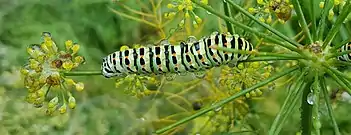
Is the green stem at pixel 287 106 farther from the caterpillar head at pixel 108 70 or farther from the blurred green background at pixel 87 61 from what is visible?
the blurred green background at pixel 87 61

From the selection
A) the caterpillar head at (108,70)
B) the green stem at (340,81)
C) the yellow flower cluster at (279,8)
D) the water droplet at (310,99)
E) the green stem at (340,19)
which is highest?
the yellow flower cluster at (279,8)

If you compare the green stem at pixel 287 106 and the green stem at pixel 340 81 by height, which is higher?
the green stem at pixel 340 81

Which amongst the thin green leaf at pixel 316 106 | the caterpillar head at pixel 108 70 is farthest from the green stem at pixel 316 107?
the caterpillar head at pixel 108 70

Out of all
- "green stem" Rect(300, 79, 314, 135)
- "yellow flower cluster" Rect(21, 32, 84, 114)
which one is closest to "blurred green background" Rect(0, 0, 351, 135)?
"green stem" Rect(300, 79, 314, 135)

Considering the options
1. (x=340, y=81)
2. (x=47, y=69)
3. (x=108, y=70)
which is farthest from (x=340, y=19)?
(x=47, y=69)

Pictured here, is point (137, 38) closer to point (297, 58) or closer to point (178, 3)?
point (178, 3)
